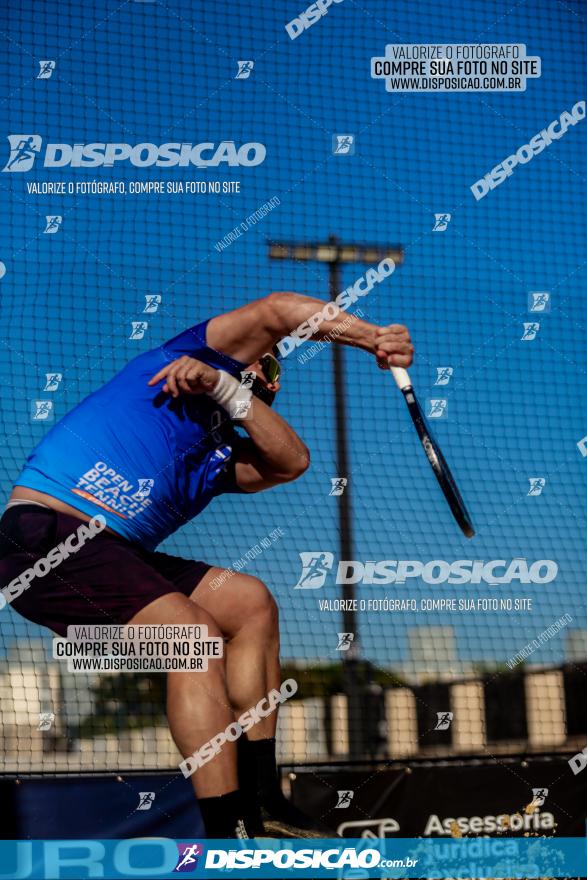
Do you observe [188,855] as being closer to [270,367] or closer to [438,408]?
[270,367]

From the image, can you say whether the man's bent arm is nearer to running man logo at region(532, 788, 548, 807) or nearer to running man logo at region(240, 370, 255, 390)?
running man logo at region(240, 370, 255, 390)

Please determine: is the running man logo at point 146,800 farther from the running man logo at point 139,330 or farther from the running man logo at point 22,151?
the running man logo at point 22,151

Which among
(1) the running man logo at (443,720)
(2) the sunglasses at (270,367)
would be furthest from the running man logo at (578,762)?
(2) the sunglasses at (270,367)

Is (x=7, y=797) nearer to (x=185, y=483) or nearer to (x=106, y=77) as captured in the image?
(x=185, y=483)

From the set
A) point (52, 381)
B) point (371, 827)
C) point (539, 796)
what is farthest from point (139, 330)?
point (539, 796)

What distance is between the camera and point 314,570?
15.4 feet

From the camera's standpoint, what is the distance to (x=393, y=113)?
498 cm

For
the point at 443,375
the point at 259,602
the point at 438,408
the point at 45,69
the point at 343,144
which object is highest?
the point at 45,69

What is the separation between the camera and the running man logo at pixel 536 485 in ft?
16.1

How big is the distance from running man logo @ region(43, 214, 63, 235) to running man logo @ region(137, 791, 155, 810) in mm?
2399

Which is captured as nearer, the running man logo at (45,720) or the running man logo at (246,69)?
the running man logo at (45,720)

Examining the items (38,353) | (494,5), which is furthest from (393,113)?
(38,353)

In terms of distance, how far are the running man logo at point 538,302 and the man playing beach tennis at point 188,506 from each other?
3.18ft

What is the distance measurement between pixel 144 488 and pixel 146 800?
4.26 ft
